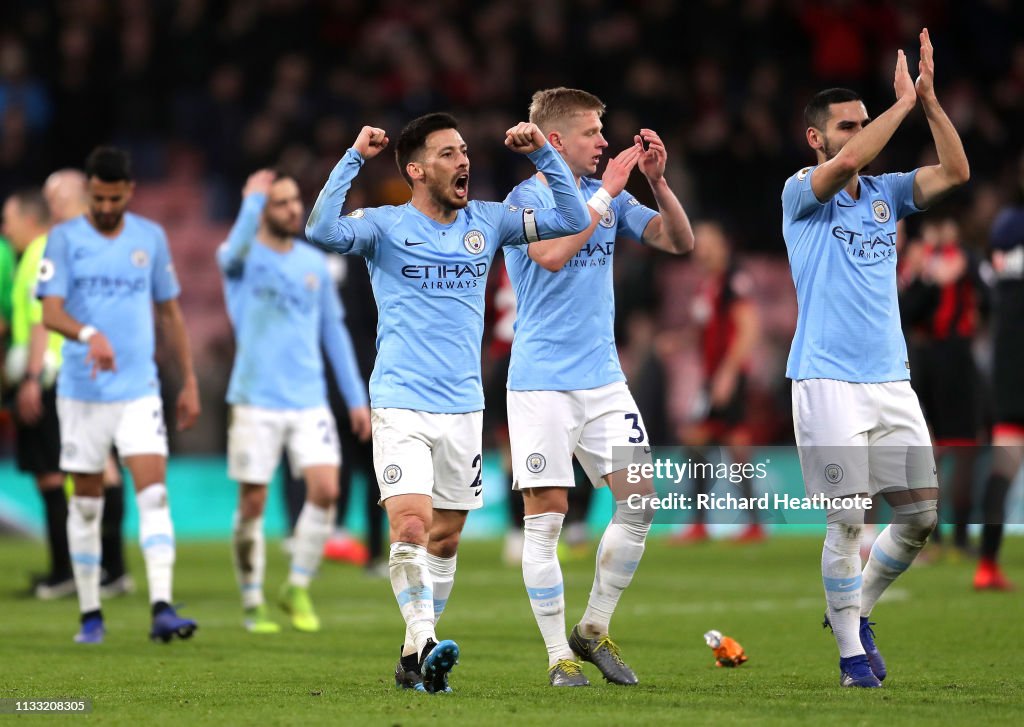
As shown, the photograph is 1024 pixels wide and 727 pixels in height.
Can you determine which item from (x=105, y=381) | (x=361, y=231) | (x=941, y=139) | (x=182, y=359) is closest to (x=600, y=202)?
(x=361, y=231)

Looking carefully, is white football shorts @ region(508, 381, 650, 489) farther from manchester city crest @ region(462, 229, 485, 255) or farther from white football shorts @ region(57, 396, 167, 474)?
white football shorts @ region(57, 396, 167, 474)

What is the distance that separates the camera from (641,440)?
7.56 meters

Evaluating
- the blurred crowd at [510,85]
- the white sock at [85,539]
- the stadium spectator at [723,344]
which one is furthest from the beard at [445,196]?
the blurred crowd at [510,85]

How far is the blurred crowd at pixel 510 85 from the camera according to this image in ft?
68.9

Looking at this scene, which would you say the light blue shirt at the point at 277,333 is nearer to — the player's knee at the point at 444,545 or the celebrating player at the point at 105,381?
the celebrating player at the point at 105,381

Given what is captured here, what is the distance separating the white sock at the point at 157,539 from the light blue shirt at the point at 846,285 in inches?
146

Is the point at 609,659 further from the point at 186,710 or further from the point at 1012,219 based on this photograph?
the point at 1012,219

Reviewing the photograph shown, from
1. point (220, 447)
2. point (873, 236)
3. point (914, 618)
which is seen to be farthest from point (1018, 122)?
point (873, 236)

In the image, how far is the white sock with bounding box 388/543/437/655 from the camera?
6832 millimetres

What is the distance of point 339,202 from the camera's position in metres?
6.92

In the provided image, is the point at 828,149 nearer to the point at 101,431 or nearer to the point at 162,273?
the point at 162,273

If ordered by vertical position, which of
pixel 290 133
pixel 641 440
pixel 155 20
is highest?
pixel 155 20

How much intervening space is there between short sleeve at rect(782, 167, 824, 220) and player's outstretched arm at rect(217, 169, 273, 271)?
3.63 metres

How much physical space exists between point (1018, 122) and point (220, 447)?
1071cm
